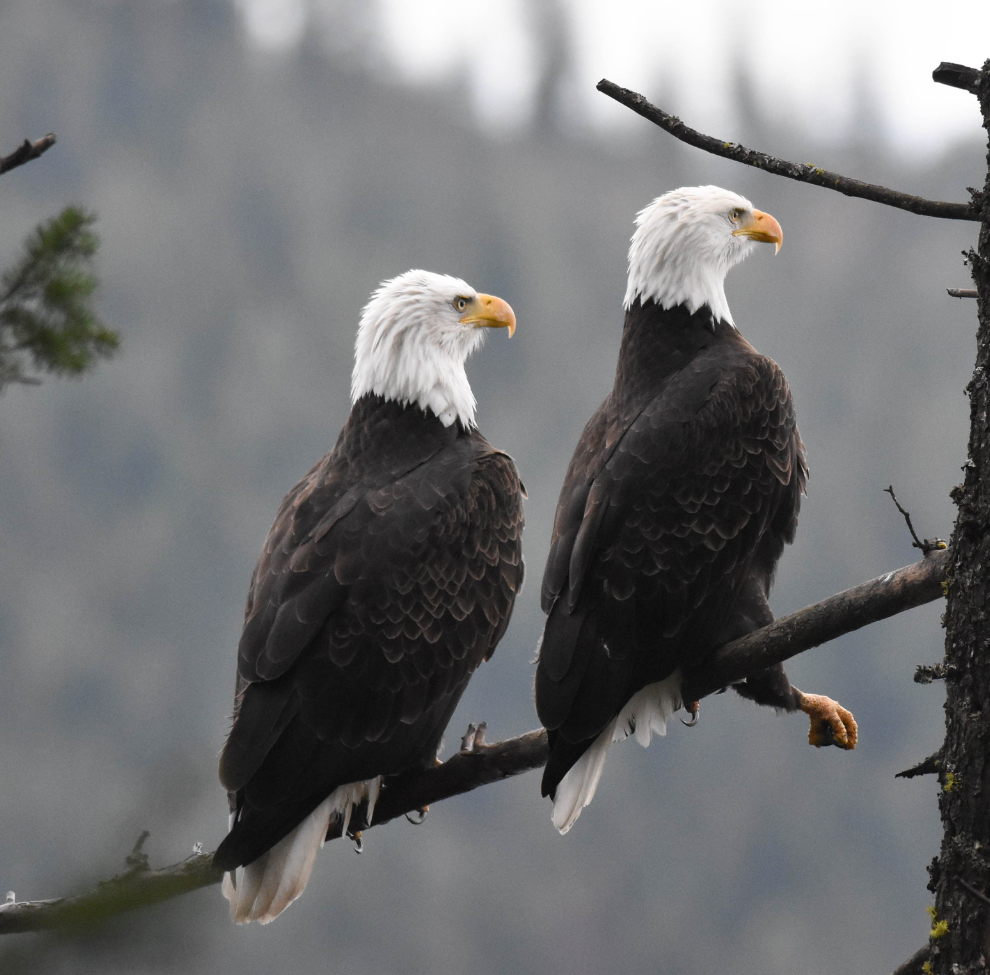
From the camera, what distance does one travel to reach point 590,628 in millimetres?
3412

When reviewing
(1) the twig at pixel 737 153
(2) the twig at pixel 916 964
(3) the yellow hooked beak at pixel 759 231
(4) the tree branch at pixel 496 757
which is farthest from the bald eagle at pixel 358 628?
(2) the twig at pixel 916 964

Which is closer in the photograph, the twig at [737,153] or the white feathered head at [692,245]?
the twig at [737,153]

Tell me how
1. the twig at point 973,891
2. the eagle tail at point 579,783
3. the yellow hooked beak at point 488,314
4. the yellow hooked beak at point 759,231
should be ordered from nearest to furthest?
the twig at point 973,891, the eagle tail at point 579,783, the yellow hooked beak at point 759,231, the yellow hooked beak at point 488,314

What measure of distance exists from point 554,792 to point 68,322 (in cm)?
213

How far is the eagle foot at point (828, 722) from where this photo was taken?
3670mm

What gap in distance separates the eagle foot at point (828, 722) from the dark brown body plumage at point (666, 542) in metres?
0.08

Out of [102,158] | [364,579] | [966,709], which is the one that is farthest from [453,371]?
[102,158]

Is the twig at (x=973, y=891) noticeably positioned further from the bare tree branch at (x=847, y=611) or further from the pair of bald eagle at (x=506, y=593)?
the pair of bald eagle at (x=506, y=593)

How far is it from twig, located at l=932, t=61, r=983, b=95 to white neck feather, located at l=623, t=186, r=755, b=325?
4.72ft

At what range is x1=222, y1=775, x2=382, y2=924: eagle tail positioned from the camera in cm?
345

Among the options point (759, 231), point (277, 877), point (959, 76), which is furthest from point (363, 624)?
point (959, 76)

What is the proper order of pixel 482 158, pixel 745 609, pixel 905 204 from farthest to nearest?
pixel 482 158 < pixel 745 609 < pixel 905 204

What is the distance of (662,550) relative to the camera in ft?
11.3

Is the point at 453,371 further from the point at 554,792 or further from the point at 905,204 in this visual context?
the point at 905,204
